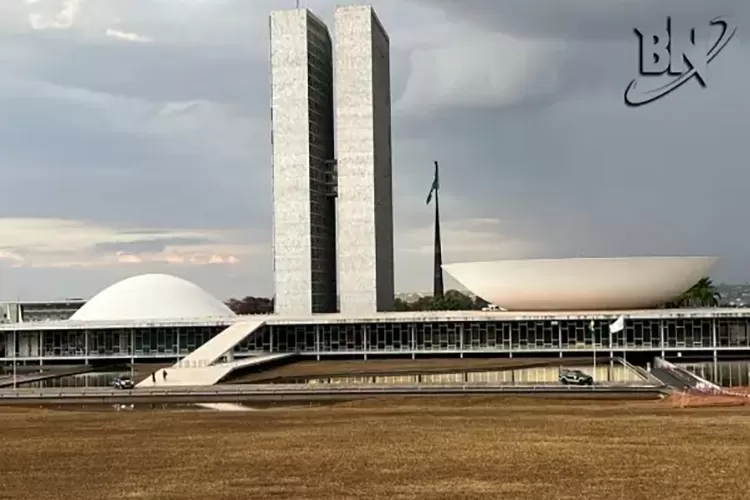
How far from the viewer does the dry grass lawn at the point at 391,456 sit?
1511 centimetres

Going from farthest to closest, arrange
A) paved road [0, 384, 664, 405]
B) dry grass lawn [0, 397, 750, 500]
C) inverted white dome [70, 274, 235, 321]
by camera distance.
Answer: inverted white dome [70, 274, 235, 321] < paved road [0, 384, 664, 405] < dry grass lawn [0, 397, 750, 500]

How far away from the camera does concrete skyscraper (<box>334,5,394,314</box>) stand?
241ft

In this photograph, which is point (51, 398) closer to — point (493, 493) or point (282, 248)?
point (493, 493)

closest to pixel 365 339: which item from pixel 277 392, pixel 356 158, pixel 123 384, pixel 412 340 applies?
pixel 412 340

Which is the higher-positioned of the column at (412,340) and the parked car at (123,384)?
the column at (412,340)

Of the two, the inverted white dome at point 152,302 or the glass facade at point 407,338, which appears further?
the inverted white dome at point 152,302

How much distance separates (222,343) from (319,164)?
2207 cm

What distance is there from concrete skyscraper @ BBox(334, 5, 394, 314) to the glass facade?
10.1 meters

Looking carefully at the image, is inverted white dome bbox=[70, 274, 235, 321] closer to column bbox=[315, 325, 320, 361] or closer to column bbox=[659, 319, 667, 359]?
column bbox=[315, 325, 320, 361]

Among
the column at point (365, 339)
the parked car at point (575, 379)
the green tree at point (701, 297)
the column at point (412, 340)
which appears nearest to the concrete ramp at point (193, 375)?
the column at point (365, 339)

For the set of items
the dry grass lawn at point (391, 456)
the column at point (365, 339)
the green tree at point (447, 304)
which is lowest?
the dry grass lawn at point (391, 456)

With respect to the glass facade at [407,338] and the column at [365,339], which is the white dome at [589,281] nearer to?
the glass facade at [407,338]

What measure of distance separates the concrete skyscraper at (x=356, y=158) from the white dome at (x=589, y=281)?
12.2 m

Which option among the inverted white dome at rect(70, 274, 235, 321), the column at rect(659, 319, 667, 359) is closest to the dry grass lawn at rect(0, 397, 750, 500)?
the column at rect(659, 319, 667, 359)
